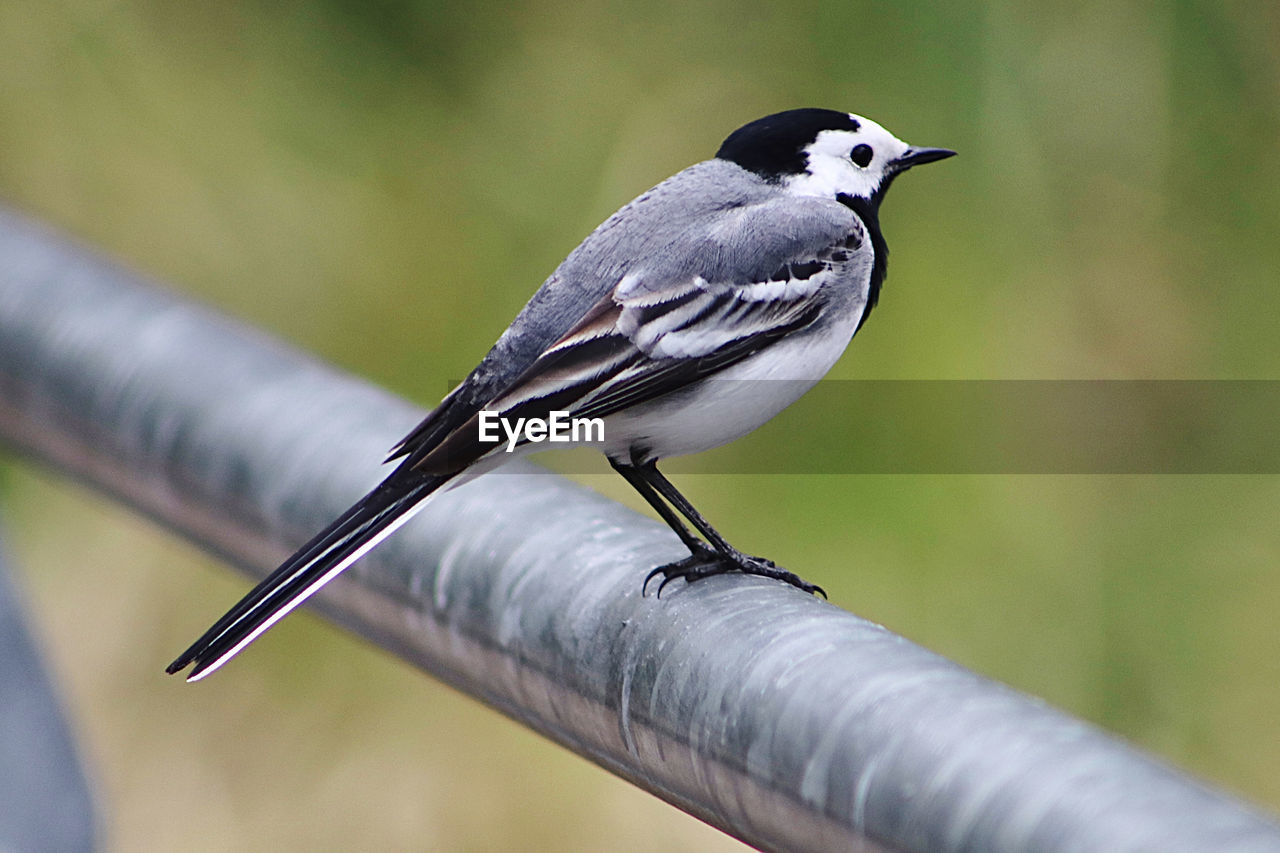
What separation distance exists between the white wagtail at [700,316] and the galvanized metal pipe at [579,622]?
8 centimetres

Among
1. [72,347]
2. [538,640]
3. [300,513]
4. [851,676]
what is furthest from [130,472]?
[851,676]

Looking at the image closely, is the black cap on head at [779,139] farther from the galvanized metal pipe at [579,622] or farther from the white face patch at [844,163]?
the galvanized metal pipe at [579,622]

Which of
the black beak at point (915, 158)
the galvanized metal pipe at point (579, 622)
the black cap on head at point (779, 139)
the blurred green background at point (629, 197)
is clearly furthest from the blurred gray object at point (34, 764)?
the blurred green background at point (629, 197)

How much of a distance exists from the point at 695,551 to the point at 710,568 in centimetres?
10

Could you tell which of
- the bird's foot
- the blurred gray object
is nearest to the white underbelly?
the bird's foot

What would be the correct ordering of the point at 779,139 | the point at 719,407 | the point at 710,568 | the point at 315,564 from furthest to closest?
the point at 779,139, the point at 719,407, the point at 710,568, the point at 315,564

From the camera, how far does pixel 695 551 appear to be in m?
1.18

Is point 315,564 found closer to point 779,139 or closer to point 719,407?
point 719,407

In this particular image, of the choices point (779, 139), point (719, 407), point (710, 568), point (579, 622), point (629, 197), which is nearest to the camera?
point (579, 622)

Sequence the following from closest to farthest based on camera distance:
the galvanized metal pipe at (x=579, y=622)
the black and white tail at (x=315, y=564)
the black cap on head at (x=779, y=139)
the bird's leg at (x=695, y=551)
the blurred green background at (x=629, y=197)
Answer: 1. the galvanized metal pipe at (x=579, y=622)
2. the black and white tail at (x=315, y=564)
3. the bird's leg at (x=695, y=551)
4. the black cap on head at (x=779, y=139)
5. the blurred green background at (x=629, y=197)

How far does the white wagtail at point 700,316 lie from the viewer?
4.23 ft

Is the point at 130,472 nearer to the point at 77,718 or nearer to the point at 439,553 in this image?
the point at 439,553

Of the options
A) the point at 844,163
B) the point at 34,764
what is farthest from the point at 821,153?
the point at 34,764

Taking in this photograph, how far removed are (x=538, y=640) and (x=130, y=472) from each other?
1.99 feet
